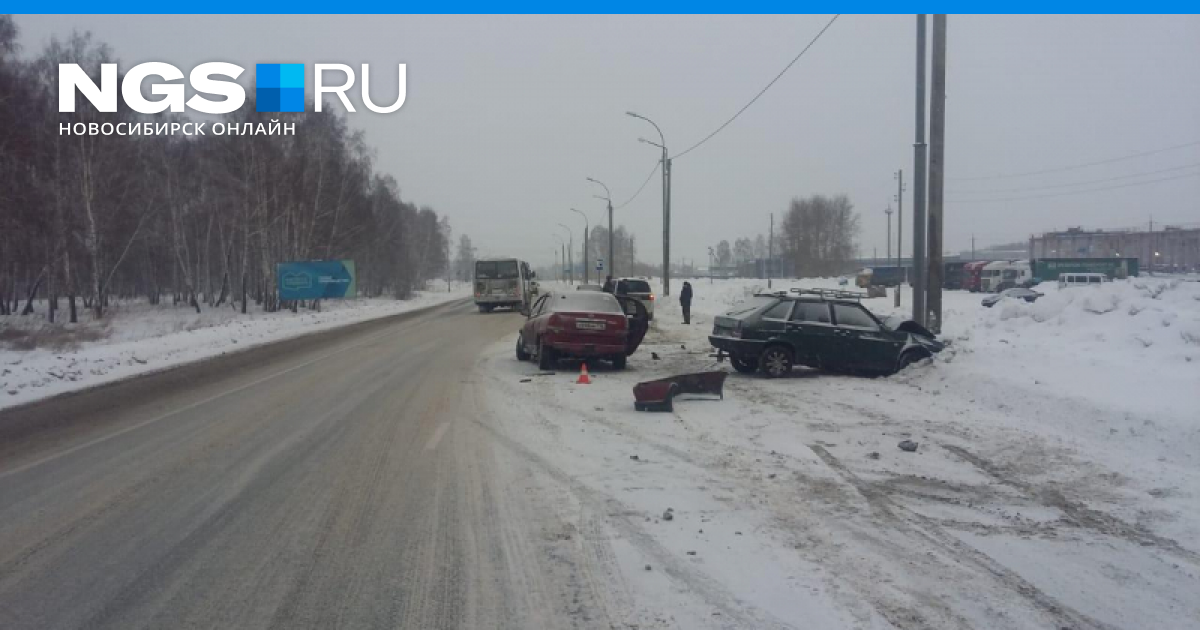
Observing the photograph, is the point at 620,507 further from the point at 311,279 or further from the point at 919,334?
the point at 311,279

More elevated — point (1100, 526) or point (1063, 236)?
point (1063, 236)

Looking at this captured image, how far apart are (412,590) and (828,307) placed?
38.1ft

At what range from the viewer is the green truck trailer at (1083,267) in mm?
65062

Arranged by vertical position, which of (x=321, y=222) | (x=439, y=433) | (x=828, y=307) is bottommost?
(x=439, y=433)

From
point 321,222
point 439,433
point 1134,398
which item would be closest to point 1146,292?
point 1134,398

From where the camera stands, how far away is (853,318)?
15.0 meters

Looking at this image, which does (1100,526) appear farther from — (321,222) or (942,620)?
(321,222)

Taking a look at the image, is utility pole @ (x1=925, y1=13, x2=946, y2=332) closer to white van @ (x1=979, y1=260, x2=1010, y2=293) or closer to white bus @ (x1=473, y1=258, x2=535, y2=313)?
white bus @ (x1=473, y1=258, x2=535, y2=313)

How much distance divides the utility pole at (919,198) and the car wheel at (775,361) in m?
3.46

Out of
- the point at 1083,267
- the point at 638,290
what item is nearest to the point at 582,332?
the point at 638,290

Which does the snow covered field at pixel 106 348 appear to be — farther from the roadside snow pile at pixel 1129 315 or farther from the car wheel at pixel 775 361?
the roadside snow pile at pixel 1129 315

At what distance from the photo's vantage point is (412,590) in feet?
15.8

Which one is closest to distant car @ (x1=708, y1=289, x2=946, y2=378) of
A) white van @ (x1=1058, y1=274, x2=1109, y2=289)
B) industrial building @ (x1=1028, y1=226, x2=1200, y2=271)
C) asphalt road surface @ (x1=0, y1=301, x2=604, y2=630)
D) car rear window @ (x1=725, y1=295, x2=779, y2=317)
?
car rear window @ (x1=725, y1=295, x2=779, y2=317)

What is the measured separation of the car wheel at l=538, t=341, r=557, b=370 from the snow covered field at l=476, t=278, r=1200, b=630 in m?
2.12
